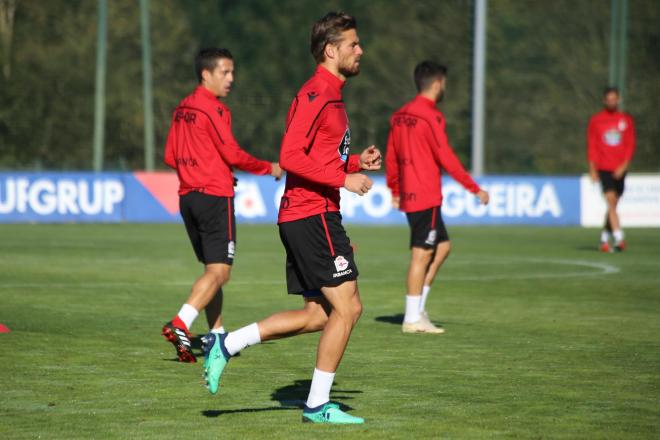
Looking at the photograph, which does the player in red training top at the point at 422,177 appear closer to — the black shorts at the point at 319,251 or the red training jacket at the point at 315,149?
the red training jacket at the point at 315,149

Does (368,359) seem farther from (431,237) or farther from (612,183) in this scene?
(612,183)

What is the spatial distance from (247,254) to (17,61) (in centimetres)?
2678

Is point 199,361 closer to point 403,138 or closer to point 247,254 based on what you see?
point 403,138

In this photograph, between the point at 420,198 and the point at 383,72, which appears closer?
the point at 420,198

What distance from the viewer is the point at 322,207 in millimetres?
6918

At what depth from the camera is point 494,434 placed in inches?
260

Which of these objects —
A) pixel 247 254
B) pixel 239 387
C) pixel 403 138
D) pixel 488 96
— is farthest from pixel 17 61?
pixel 239 387

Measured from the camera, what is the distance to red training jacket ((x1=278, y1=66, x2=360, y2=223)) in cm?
669

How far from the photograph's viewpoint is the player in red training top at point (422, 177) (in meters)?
10.9

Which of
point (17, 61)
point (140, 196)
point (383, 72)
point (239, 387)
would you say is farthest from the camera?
point (383, 72)

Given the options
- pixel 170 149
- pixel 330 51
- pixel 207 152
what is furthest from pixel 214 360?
pixel 170 149

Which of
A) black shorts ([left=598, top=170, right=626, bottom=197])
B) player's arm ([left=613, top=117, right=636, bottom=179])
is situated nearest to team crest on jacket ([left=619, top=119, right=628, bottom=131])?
player's arm ([left=613, top=117, right=636, bottom=179])

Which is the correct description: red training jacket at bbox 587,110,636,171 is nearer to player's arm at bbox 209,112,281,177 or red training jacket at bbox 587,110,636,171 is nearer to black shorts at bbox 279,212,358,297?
player's arm at bbox 209,112,281,177

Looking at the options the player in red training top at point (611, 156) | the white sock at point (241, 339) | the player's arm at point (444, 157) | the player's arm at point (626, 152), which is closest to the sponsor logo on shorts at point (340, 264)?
the white sock at point (241, 339)
